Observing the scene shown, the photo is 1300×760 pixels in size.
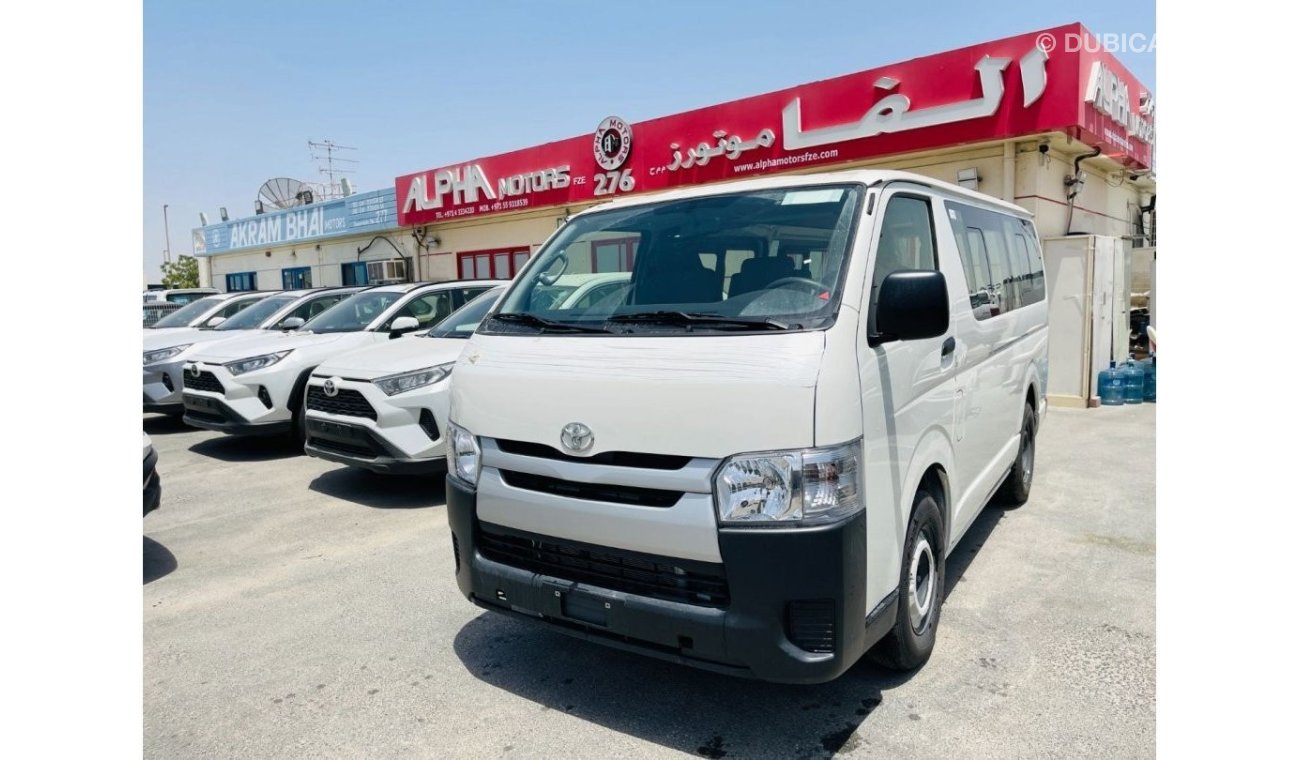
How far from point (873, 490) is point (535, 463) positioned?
1258 millimetres

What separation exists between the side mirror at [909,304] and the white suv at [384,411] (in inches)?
152

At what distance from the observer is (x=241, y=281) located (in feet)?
97.8

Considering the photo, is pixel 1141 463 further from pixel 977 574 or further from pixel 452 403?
pixel 452 403

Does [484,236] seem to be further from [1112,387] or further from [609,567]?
[609,567]

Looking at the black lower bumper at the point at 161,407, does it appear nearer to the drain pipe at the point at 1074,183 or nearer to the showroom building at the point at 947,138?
the showroom building at the point at 947,138

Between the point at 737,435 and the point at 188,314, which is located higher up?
the point at 188,314

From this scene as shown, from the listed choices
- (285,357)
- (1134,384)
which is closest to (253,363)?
(285,357)

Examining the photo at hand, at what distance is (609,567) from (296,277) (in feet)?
84.9

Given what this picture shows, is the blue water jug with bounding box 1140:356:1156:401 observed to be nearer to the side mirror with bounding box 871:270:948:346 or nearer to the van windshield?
the van windshield

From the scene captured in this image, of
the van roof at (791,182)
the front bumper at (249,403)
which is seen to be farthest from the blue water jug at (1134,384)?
the front bumper at (249,403)

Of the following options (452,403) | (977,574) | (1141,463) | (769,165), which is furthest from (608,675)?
(769,165)

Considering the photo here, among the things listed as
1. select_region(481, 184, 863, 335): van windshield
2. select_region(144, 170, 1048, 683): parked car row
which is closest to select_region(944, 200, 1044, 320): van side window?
select_region(144, 170, 1048, 683): parked car row

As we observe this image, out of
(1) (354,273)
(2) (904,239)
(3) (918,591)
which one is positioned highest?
(1) (354,273)

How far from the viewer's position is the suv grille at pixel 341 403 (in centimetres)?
641
